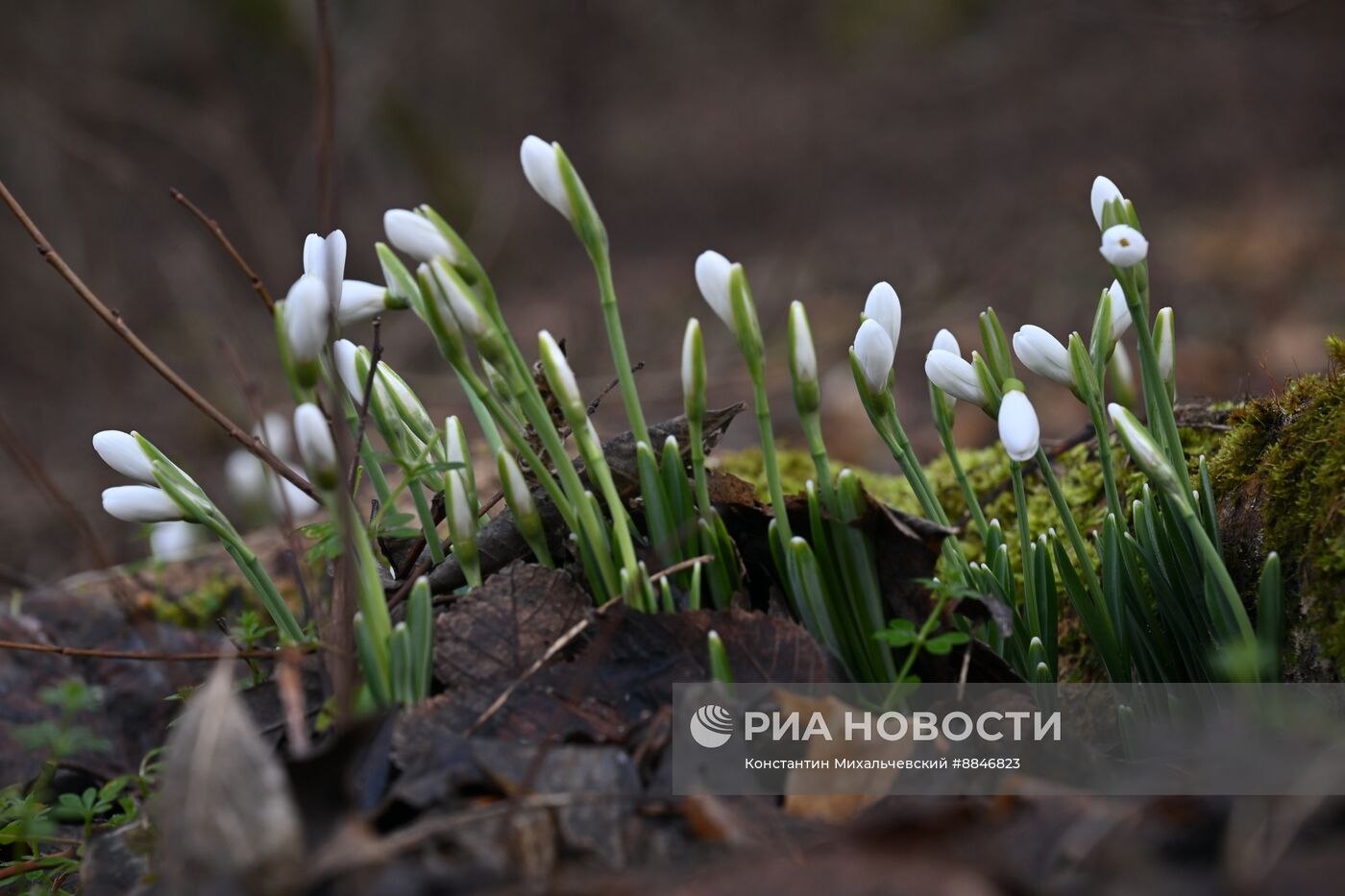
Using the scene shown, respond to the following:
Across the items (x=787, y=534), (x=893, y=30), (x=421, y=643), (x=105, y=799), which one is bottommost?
(x=105, y=799)

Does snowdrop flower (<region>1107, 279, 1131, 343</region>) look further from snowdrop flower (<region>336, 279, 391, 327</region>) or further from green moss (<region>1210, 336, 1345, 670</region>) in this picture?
snowdrop flower (<region>336, 279, 391, 327</region>)

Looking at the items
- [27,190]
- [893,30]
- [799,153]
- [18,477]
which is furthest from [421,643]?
[893,30]

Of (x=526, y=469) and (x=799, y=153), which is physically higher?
(x=799, y=153)

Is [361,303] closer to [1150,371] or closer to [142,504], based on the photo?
[142,504]

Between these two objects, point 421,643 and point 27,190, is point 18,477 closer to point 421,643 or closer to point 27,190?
point 27,190

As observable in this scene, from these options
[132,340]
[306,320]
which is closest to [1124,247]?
[306,320]

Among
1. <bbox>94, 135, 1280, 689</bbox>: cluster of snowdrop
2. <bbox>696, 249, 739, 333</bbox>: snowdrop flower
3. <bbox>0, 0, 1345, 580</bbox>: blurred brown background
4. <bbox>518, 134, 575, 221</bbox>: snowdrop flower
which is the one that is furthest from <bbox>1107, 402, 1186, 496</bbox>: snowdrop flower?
<bbox>0, 0, 1345, 580</bbox>: blurred brown background
